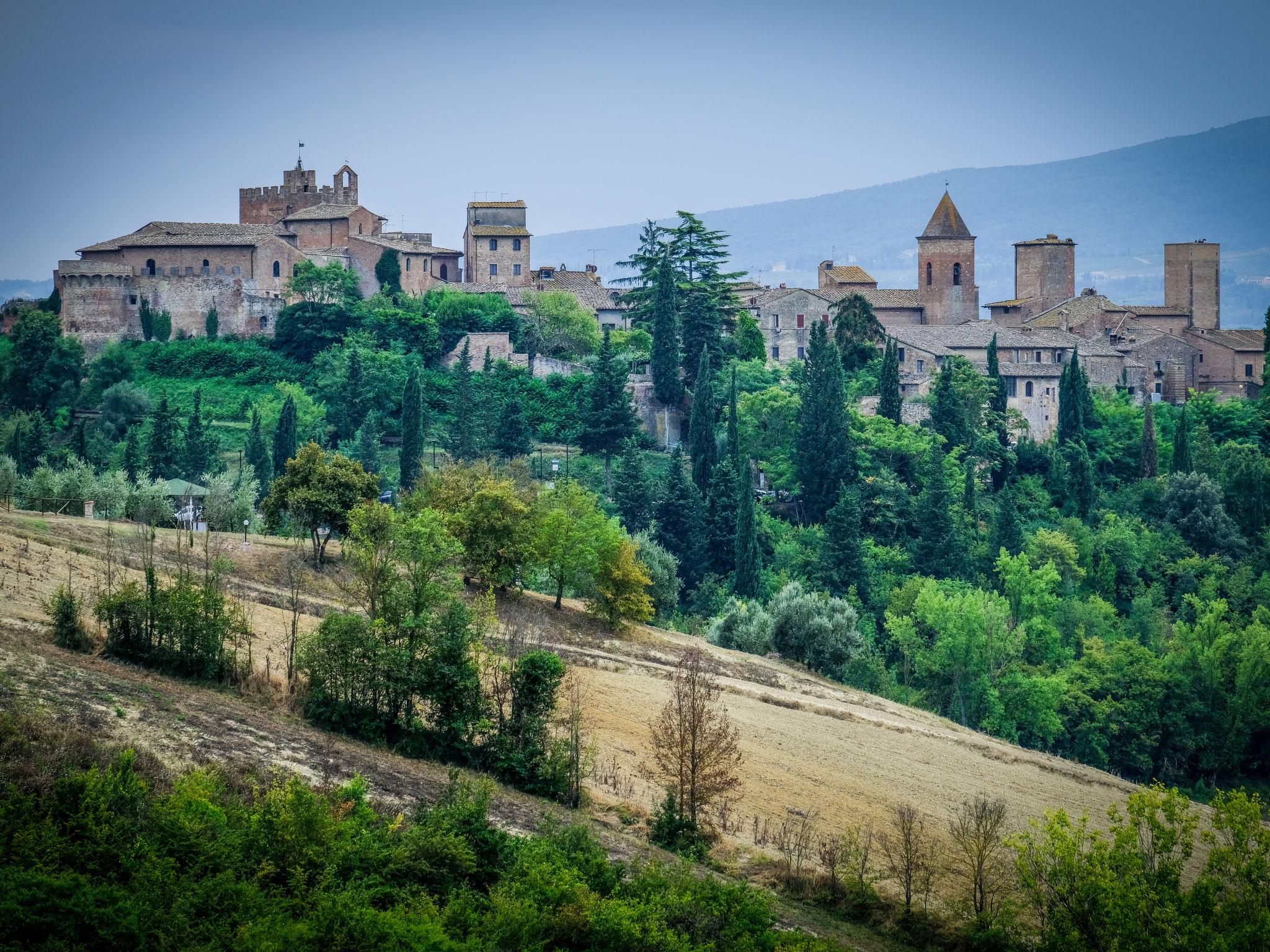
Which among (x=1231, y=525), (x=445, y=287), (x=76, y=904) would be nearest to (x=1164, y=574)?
(x=1231, y=525)

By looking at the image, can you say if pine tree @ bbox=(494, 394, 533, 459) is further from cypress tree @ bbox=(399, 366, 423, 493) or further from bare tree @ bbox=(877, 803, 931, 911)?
bare tree @ bbox=(877, 803, 931, 911)

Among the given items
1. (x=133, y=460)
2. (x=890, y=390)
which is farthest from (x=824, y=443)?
(x=133, y=460)

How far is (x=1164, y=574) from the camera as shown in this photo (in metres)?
60.2

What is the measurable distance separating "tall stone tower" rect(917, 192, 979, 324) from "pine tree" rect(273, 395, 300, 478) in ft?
110

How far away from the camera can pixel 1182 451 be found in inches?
2537

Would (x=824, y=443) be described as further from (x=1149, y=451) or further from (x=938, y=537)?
(x=1149, y=451)

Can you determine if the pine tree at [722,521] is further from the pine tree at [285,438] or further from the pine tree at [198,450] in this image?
the pine tree at [198,450]

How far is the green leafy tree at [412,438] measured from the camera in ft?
185

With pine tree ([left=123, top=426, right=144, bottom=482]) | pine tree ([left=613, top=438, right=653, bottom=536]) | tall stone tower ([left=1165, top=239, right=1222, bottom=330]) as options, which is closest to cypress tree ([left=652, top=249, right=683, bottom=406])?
pine tree ([left=613, top=438, right=653, bottom=536])

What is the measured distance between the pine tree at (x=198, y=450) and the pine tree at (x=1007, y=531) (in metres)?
25.4

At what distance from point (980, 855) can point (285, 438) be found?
113 ft

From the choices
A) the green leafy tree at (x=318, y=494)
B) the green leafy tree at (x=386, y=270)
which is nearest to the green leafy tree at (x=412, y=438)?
the green leafy tree at (x=386, y=270)

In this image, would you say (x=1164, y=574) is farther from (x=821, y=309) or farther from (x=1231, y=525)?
(x=821, y=309)

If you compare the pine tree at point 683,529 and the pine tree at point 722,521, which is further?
the pine tree at point 722,521
